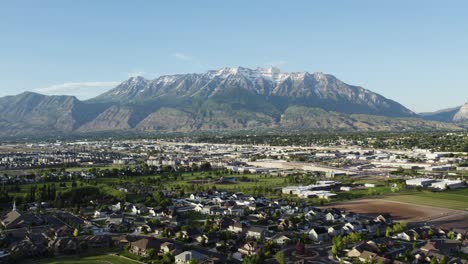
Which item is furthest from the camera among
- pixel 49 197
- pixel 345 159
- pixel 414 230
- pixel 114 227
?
pixel 345 159

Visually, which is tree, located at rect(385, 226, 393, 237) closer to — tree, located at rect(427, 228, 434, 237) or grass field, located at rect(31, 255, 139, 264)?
tree, located at rect(427, 228, 434, 237)

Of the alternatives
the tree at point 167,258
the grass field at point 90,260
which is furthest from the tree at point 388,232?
the grass field at point 90,260

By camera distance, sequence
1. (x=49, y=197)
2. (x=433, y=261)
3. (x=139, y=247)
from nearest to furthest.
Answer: (x=433, y=261)
(x=139, y=247)
(x=49, y=197)

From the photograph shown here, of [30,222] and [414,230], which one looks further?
[30,222]

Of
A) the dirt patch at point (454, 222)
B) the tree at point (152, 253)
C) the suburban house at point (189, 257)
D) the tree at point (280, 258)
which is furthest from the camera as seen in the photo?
the dirt patch at point (454, 222)

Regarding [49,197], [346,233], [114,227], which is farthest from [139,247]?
[49,197]

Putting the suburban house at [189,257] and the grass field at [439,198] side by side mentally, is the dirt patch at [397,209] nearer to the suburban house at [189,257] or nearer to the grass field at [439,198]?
the grass field at [439,198]

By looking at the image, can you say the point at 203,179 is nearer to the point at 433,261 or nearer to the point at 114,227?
the point at 114,227

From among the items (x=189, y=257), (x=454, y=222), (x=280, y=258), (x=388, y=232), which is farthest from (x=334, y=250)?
(x=454, y=222)
